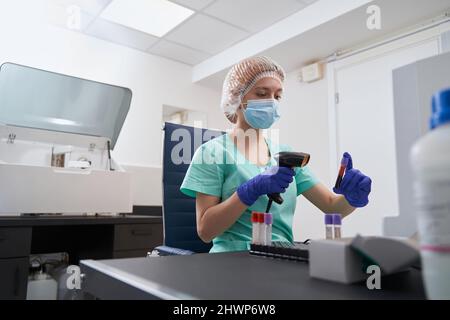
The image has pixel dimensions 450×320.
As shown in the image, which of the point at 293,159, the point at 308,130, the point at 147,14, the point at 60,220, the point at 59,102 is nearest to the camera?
the point at 293,159

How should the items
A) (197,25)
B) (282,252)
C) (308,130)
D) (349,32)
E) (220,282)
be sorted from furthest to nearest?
(308,130) < (197,25) < (349,32) < (282,252) < (220,282)

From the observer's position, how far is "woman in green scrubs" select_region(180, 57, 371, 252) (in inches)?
36.5

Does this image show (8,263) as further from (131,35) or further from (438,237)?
(131,35)

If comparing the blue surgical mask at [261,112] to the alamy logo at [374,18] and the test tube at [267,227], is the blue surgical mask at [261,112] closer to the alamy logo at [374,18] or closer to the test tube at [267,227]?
the test tube at [267,227]

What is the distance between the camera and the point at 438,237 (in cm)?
29

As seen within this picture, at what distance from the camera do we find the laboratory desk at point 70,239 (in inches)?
56.6

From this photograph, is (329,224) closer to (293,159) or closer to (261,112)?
(293,159)

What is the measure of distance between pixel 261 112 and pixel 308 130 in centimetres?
201

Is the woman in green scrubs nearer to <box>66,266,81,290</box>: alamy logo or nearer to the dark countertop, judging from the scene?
<box>66,266,81,290</box>: alamy logo

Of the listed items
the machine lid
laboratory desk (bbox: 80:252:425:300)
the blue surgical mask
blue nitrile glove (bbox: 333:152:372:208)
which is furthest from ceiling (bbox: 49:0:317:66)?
laboratory desk (bbox: 80:252:425:300)

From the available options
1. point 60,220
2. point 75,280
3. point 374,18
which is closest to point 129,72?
point 60,220

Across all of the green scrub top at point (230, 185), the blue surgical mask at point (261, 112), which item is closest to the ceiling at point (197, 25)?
the blue surgical mask at point (261, 112)

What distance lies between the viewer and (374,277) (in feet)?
1.45
